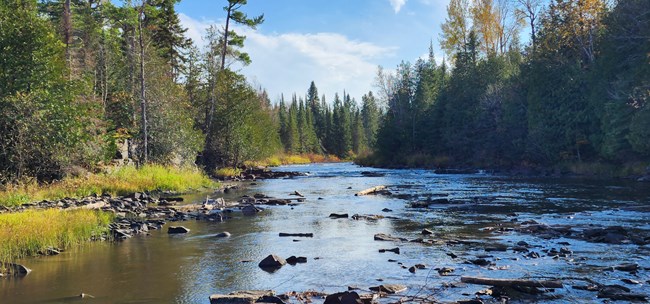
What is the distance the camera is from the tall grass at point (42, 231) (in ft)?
43.0

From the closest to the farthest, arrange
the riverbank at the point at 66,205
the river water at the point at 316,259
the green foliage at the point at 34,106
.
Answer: the river water at the point at 316,259 → the riverbank at the point at 66,205 → the green foliage at the point at 34,106

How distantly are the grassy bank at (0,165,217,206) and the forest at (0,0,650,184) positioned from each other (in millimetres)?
1032

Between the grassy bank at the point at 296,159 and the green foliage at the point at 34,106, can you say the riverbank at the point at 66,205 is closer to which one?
the green foliage at the point at 34,106

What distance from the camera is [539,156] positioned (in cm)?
5169

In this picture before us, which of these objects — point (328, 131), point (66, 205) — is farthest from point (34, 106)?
point (328, 131)

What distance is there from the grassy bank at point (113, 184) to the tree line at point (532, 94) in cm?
3101

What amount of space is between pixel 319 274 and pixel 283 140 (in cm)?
10843

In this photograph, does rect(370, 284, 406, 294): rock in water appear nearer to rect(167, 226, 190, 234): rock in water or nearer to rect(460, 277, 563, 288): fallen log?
rect(460, 277, 563, 288): fallen log

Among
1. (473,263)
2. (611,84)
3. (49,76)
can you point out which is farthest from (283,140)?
(473,263)

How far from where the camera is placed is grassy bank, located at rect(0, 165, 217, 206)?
21.5m

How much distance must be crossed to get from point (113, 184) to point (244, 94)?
83.6 ft

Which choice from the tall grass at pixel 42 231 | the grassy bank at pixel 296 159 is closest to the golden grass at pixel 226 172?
the tall grass at pixel 42 231

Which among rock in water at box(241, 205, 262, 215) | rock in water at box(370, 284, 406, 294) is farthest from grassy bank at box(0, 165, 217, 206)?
rock in water at box(370, 284, 406, 294)

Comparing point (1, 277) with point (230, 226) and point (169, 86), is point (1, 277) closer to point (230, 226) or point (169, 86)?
point (230, 226)
